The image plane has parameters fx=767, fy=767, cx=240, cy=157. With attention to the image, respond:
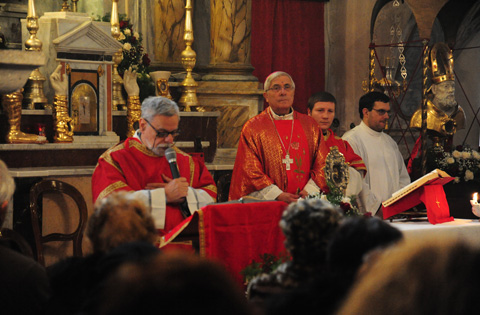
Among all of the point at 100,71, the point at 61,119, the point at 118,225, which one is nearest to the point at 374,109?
the point at 100,71

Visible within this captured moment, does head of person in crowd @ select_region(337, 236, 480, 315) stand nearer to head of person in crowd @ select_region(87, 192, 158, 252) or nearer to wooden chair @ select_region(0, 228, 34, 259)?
head of person in crowd @ select_region(87, 192, 158, 252)

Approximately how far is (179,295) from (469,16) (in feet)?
31.8

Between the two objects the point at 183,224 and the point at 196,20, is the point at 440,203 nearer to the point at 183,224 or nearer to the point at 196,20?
the point at 183,224

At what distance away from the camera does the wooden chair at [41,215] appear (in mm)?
6059

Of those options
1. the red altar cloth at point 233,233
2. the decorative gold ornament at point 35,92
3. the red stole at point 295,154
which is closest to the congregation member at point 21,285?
the red altar cloth at point 233,233

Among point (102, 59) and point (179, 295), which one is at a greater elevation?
point (102, 59)

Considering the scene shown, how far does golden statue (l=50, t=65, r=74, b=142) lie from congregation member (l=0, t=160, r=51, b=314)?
4373mm

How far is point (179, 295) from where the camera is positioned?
1.30 meters

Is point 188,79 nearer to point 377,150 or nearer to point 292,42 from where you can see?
point 377,150

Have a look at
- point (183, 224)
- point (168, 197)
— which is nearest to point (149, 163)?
point (168, 197)

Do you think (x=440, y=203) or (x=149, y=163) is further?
(x=440, y=203)

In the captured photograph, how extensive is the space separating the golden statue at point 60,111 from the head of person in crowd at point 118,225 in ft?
13.7

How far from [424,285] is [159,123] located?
324cm

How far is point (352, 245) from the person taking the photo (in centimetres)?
213
